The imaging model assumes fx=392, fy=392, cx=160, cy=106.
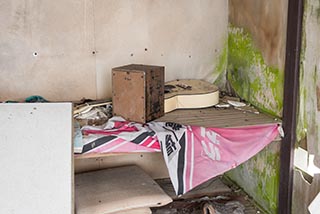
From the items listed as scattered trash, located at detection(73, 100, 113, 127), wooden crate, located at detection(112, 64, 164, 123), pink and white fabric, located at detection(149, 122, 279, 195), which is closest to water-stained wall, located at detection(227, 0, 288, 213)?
pink and white fabric, located at detection(149, 122, 279, 195)

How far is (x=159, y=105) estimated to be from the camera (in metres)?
2.36

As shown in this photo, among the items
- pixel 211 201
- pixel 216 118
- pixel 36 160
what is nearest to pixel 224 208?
pixel 211 201

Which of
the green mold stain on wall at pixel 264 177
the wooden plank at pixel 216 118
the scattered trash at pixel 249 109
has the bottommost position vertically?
the green mold stain on wall at pixel 264 177

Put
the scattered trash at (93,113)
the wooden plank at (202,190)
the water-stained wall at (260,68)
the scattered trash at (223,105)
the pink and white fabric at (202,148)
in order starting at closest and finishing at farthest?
the pink and white fabric at (202,148), the scattered trash at (93,113), the water-stained wall at (260,68), the scattered trash at (223,105), the wooden plank at (202,190)

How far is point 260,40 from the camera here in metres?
2.55

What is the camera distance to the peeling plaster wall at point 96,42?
8.34ft

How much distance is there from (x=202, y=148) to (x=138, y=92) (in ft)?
1.57

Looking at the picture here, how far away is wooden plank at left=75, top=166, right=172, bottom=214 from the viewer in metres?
2.15

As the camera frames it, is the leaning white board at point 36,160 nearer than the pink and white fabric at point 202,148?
Yes

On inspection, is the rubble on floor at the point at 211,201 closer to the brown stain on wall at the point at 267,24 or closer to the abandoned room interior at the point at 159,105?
the abandoned room interior at the point at 159,105

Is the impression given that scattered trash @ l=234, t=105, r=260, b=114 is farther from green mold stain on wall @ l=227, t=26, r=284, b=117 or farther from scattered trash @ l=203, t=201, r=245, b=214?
scattered trash @ l=203, t=201, r=245, b=214

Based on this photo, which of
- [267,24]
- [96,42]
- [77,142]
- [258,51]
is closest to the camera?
[77,142]

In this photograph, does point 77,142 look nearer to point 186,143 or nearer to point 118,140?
point 118,140

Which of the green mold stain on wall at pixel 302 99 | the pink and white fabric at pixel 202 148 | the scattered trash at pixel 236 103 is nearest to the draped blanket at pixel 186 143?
the pink and white fabric at pixel 202 148
